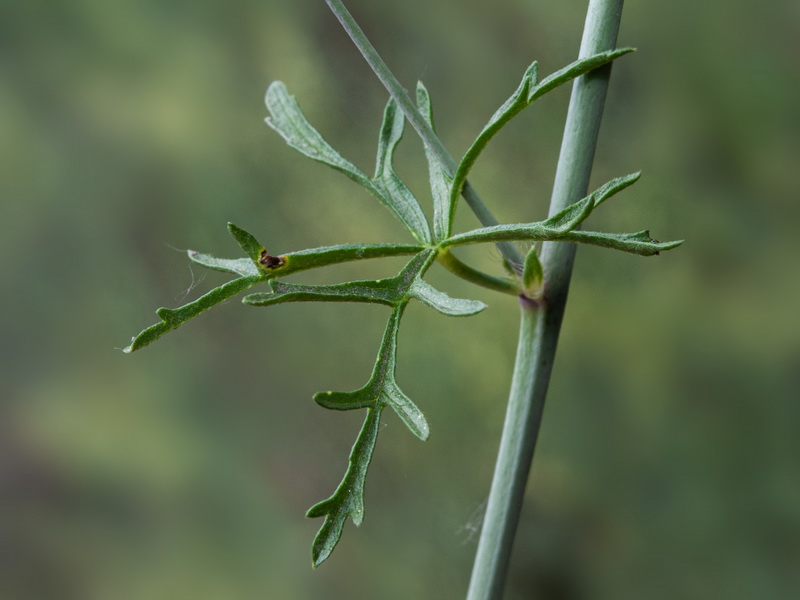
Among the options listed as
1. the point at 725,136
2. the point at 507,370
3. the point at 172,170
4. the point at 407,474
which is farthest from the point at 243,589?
the point at 725,136

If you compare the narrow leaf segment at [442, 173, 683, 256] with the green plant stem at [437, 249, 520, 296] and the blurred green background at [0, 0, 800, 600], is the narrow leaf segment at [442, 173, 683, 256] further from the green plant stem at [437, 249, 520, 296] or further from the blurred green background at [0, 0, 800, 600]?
the blurred green background at [0, 0, 800, 600]

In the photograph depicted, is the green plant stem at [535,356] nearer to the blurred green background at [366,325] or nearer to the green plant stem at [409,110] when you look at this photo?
the green plant stem at [409,110]

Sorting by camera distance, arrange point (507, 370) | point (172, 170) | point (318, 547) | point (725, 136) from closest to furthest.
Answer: point (318, 547), point (725, 136), point (507, 370), point (172, 170)

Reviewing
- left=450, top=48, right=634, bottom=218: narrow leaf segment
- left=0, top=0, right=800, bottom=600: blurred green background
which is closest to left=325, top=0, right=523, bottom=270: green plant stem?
left=450, top=48, right=634, bottom=218: narrow leaf segment

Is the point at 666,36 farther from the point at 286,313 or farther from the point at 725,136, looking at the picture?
the point at 286,313

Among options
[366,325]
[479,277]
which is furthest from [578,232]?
[366,325]
